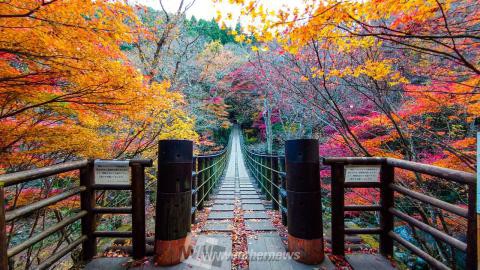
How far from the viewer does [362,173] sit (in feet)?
8.86

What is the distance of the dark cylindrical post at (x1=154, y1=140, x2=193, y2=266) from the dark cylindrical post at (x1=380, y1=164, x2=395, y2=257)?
2.17 m

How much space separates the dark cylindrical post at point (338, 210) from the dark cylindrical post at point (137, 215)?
2.10m

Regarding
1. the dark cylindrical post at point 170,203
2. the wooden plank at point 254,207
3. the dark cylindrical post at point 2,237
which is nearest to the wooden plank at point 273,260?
the dark cylindrical post at point 170,203

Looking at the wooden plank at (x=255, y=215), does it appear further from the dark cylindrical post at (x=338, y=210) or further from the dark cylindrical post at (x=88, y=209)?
the dark cylindrical post at (x=88, y=209)

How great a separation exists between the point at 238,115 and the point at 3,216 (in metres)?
35.0

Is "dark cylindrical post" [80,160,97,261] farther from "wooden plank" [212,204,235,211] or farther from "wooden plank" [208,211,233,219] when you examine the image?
"wooden plank" [212,204,235,211]

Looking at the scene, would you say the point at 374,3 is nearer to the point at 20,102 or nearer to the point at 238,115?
the point at 20,102

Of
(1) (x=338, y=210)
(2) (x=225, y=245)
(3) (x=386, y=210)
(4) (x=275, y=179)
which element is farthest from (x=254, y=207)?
(3) (x=386, y=210)

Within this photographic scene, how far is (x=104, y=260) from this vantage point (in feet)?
8.47

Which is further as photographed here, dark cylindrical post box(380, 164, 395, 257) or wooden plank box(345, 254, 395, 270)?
dark cylindrical post box(380, 164, 395, 257)

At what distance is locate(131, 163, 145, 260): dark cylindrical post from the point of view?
2.64 metres

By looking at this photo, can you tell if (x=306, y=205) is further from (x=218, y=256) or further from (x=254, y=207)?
(x=254, y=207)

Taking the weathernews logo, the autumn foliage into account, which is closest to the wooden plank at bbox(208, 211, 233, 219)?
the weathernews logo

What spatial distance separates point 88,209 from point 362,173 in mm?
3010
